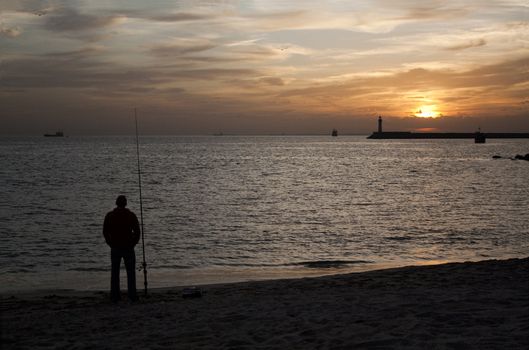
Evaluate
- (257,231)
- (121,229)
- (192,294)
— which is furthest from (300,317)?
(257,231)

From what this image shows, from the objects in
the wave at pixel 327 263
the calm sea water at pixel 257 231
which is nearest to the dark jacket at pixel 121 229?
the calm sea water at pixel 257 231

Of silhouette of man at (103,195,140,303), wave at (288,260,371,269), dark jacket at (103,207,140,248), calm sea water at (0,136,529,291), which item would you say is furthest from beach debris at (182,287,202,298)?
wave at (288,260,371,269)

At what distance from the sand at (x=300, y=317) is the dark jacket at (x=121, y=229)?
1.14m

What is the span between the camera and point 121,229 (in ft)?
31.7

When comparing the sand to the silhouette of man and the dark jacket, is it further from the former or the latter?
the dark jacket

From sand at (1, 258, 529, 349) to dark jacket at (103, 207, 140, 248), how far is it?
1.14m

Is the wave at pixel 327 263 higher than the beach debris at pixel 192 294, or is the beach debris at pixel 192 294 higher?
the beach debris at pixel 192 294

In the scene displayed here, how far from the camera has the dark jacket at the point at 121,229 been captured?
9.65 metres

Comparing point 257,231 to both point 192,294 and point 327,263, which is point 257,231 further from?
point 192,294

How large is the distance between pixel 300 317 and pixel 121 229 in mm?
3721

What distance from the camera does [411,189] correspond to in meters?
44.8

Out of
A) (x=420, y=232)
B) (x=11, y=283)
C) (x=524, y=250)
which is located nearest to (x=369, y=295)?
(x=11, y=283)

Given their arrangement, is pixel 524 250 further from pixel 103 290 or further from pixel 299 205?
pixel 299 205

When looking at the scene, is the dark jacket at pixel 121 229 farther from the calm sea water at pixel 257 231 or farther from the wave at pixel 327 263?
the wave at pixel 327 263
